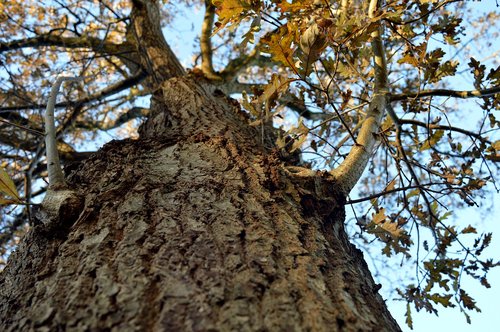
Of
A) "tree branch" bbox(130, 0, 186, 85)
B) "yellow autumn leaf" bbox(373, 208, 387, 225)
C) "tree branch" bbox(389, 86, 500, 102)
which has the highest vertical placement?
"tree branch" bbox(130, 0, 186, 85)

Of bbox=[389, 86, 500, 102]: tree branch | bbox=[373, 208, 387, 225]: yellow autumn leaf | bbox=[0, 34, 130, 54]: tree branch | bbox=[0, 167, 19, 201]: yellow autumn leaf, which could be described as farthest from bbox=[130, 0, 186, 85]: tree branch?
bbox=[373, 208, 387, 225]: yellow autumn leaf

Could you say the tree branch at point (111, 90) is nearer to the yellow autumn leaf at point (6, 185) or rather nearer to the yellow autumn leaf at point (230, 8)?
the yellow autumn leaf at point (230, 8)

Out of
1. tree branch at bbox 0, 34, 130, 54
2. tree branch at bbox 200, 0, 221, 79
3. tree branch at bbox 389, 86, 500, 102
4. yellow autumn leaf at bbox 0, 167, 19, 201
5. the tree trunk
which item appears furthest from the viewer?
tree branch at bbox 0, 34, 130, 54

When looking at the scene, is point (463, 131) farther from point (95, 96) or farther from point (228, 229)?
point (95, 96)

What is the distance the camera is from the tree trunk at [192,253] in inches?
34.3

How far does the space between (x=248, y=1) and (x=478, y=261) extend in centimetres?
184

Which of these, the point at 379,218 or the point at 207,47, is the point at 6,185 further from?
the point at 207,47

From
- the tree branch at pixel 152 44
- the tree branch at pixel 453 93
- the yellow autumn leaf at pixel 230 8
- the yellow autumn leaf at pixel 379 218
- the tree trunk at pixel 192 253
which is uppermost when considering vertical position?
the tree branch at pixel 152 44

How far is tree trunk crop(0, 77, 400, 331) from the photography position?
87 cm

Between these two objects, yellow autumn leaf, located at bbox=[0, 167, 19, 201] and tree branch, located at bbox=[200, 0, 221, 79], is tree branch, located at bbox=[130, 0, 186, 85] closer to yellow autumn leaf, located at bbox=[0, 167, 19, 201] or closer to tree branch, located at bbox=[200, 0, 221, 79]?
tree branch, located at bbox=[200, 0, 221, 79]

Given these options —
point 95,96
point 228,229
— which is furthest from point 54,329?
point 95,96

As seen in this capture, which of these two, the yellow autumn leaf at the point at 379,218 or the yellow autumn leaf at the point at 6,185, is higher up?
the yellow autumn leaf at the point at 379,218

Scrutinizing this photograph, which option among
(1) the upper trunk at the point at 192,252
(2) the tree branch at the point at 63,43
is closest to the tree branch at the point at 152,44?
(2) the tree branch at the point at 63,43

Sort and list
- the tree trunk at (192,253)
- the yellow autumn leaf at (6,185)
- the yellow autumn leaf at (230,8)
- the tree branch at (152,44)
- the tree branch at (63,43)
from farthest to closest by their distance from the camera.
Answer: the tree branch at (63,43) < the tree branch at (152,44) < the yellow autumn leaf at (230,8) < the yellow autumn leaf at (6,185) < the tree trunk at (192,253)
